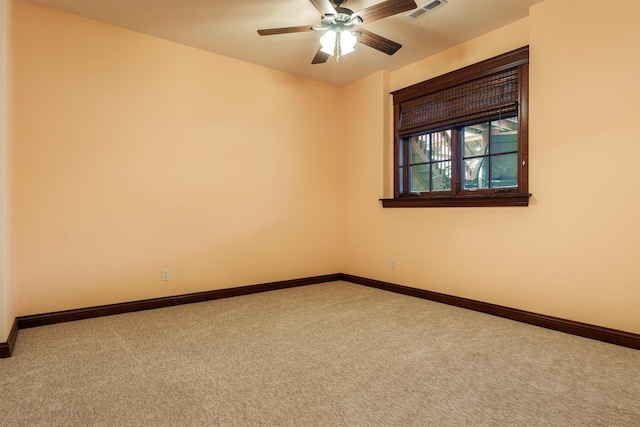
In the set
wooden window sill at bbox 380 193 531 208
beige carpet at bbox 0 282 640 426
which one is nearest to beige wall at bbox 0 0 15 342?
beige carpet at bbox 0 282 640 426

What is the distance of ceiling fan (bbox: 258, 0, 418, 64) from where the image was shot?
2.47 metres

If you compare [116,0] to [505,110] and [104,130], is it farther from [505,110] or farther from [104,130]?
[505,110]

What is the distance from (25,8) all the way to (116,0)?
770 millimetres

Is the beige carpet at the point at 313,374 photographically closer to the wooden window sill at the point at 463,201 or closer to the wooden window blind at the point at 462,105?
the wooden window sill at the point at 463,201

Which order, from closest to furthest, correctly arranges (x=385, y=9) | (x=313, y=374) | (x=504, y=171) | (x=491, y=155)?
(x=313, y=374), (x=385, y=9), (x=504, y=171), (x=491, y=155)

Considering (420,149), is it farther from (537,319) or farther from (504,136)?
(537,319)

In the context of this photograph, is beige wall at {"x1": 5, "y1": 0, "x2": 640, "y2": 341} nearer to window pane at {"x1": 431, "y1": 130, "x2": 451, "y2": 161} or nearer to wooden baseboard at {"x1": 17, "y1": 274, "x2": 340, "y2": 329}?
wooden baseboard at {"x1": 17, "y1": 274, "x2": 340, "y2": 329}

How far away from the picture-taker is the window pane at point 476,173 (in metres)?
3.50

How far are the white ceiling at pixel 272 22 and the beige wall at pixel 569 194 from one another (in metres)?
0.29

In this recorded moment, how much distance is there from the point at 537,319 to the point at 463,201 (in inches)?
47.7

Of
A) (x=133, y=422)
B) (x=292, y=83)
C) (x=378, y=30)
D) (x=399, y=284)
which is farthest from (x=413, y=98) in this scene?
(x=133, y=422)

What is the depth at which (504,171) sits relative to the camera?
3.33 metres

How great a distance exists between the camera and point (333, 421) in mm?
1604

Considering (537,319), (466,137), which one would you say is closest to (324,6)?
(466,137)
